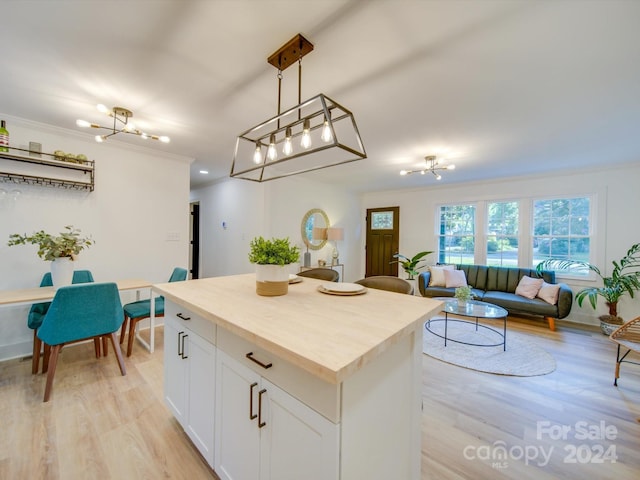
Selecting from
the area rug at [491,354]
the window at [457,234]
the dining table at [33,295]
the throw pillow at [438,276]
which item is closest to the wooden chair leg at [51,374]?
the dining table at [33,295]

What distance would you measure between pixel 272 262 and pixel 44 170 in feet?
10.4

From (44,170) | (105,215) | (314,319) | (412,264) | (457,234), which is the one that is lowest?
(412,264)

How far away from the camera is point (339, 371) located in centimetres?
68

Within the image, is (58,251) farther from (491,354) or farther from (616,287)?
(616,287)

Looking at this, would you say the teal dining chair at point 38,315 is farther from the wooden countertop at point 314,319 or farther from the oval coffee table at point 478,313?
the oval coffee table at point 478,313

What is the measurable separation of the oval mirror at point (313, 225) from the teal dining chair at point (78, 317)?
10.9 ft


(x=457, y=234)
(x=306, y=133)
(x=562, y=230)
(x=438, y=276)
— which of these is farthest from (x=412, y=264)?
(x=306, y=133)

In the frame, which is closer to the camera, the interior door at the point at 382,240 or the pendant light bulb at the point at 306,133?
the pendant light bulb at the point at 306,133

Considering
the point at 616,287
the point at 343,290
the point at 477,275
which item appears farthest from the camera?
the point at 477,275

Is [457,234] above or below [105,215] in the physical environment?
below

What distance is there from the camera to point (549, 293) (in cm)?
375

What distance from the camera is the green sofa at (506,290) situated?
3.60m

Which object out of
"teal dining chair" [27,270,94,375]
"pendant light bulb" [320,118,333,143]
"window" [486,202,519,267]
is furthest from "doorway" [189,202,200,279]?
"window" [486,202,519,267]

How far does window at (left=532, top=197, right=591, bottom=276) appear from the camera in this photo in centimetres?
414
